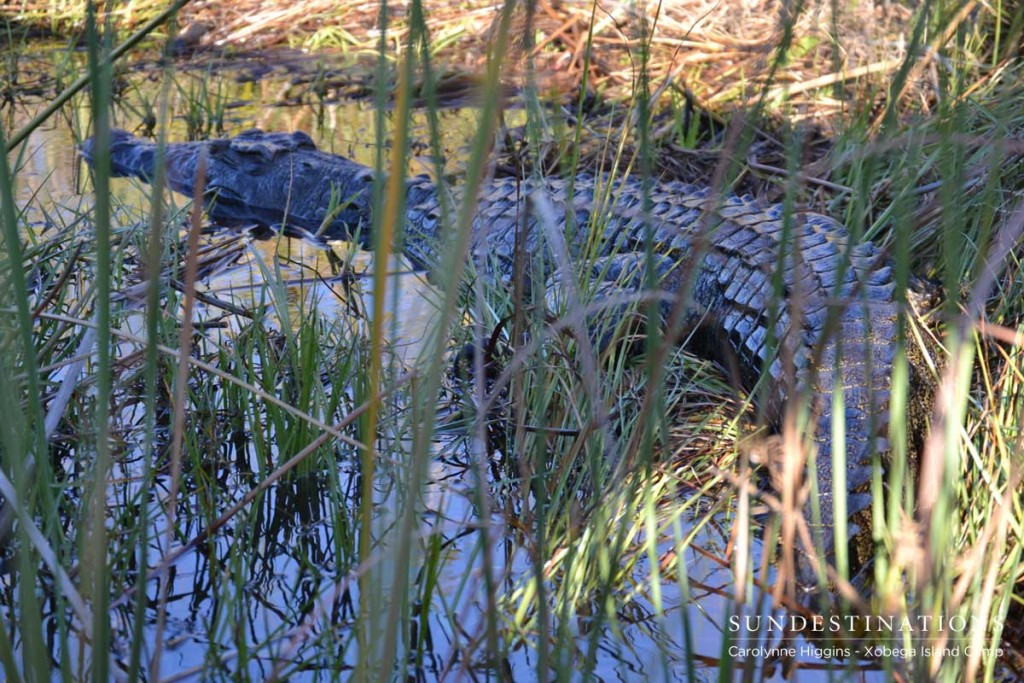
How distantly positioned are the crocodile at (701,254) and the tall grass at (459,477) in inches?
2.4

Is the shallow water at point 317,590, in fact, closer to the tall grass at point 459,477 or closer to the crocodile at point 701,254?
the tall grass at point 459,477

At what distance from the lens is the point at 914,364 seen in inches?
81.2

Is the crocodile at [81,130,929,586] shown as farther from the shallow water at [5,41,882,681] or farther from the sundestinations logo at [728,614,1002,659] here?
the shallow water at [5,41,882,681]

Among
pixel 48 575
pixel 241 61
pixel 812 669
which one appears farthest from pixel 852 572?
pixel 241 61

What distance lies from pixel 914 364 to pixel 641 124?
1.40 metres

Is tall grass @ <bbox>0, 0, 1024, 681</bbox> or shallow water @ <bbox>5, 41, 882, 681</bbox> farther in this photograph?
shallow water @ <bbox>5, 41, 882, 681</bbox>

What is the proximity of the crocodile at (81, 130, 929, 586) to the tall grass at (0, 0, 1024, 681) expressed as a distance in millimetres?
60

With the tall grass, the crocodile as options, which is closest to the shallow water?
the tall grass

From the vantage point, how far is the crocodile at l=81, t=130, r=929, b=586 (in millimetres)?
987

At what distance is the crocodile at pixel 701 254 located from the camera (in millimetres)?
987

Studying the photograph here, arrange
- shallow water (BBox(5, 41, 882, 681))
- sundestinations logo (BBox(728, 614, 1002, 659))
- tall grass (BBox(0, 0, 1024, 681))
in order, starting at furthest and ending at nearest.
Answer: shallow water (BBox(5, 41, 882, 681)), sundestinations logo (BBox(728, 614, 1002, 659)), tall grass (BBox(0, 0, 1024, 681))

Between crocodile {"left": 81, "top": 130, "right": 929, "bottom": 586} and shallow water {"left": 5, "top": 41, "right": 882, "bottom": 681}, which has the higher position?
crocodile {"left": 81, "top": 130, "right": 929, "bottom": 586}

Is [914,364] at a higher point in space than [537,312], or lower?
lower

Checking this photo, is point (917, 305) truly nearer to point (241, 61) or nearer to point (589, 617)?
point (589, 617)
